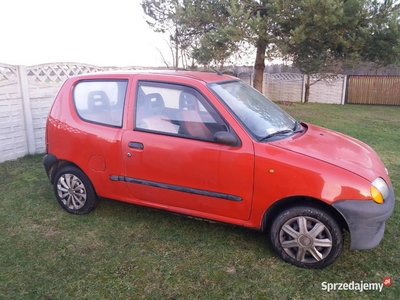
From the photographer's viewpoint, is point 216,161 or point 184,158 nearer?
point 216,161

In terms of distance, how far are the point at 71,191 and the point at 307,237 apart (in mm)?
2683

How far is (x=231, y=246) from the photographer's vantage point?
3252 mm

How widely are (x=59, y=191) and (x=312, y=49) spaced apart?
9.45 metres

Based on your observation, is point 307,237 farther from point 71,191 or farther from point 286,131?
point 71,191

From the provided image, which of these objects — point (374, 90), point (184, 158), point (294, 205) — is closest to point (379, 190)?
point (294, 205)

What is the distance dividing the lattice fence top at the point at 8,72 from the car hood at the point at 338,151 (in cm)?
529

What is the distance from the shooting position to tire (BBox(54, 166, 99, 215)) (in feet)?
12.5

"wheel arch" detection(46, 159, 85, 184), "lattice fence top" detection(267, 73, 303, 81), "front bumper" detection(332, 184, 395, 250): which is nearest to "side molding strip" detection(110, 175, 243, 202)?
"wheel arch" detection(46, 159, 85, 184)

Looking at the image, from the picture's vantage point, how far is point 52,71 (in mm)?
6824

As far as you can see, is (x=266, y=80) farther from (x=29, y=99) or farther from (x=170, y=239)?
(x=170, y=239)

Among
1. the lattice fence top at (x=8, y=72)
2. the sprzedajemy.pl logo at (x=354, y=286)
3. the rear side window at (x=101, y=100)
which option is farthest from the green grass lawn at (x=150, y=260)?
the lattice fence top at (x=8, y=72)

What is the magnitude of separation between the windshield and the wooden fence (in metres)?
16.0

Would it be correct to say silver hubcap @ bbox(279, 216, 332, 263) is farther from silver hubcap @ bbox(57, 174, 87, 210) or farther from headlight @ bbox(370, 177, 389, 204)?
silver hubcap @ bbox(57, 174, 87, 210)

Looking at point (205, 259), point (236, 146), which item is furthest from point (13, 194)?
point (236, 146)
